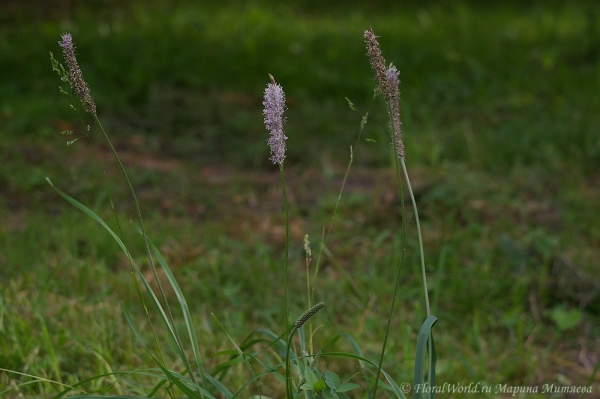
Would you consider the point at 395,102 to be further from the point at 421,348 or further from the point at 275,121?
the point at 421,348

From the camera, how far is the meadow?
2.18 metres

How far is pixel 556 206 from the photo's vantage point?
3268mm

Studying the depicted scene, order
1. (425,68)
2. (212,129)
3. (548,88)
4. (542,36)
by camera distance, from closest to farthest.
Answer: (212,129) < (548,88) < (425,68) < (542,36)

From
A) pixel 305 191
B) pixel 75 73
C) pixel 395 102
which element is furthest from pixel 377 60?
pixel 305 191

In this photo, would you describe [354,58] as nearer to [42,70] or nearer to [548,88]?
[548,88]

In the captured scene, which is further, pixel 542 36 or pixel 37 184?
pixel 542 36

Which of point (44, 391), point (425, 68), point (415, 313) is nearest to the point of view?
point (44, 391)

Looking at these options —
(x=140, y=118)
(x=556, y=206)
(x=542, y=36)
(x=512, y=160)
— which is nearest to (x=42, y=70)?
(x=140, y=118)

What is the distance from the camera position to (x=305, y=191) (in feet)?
12.0

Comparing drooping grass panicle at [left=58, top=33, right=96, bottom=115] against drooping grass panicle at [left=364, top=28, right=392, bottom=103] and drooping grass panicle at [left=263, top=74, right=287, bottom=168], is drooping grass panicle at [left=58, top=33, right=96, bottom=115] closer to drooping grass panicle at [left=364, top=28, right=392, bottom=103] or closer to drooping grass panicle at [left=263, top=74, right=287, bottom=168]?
drooping grass panicle at [left=263, top=74, right=287, bottom=168]

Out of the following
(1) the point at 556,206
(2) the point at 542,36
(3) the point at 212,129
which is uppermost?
(2) the point at 542,36

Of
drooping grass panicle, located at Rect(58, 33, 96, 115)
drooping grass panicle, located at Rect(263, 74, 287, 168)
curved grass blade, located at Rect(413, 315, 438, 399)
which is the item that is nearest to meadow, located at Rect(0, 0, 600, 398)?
drooping grass panicle, located at Rect(58, 33, 96, 115)

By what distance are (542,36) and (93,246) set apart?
470 cm

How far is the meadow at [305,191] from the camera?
2.18 meters
